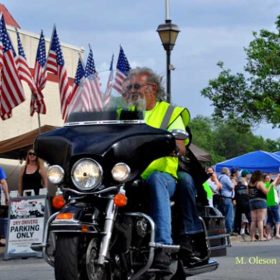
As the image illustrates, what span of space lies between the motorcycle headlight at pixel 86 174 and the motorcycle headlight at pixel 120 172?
4.0 inches

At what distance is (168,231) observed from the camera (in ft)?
22.7

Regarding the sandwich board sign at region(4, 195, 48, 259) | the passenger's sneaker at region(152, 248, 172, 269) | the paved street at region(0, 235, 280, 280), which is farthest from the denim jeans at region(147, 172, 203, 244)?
the sandwich board sign at region(4, 195, 48, 259)

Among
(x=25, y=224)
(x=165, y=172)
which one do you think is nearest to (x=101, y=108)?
(x=165, y=172)

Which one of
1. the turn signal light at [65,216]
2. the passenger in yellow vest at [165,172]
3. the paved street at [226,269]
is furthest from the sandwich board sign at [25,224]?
the turn signal light at [65,216]

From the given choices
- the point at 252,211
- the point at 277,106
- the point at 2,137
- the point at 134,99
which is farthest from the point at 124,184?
the point at 277,106

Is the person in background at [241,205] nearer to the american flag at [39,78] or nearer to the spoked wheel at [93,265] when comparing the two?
the american flag at [39,78]

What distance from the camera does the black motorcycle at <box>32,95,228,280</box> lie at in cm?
617

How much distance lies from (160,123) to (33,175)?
288 inches

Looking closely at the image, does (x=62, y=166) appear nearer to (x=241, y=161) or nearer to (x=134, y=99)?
(x=134, y=99)

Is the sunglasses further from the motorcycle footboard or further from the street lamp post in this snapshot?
the street lamp post

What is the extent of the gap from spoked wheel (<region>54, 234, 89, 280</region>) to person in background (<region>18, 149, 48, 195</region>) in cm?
821

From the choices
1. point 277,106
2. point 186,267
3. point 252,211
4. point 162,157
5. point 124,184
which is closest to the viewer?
point 124,184

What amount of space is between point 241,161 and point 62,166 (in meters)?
26.5

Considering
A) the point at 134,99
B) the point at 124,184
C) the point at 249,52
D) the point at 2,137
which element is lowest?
the point at 124,184
